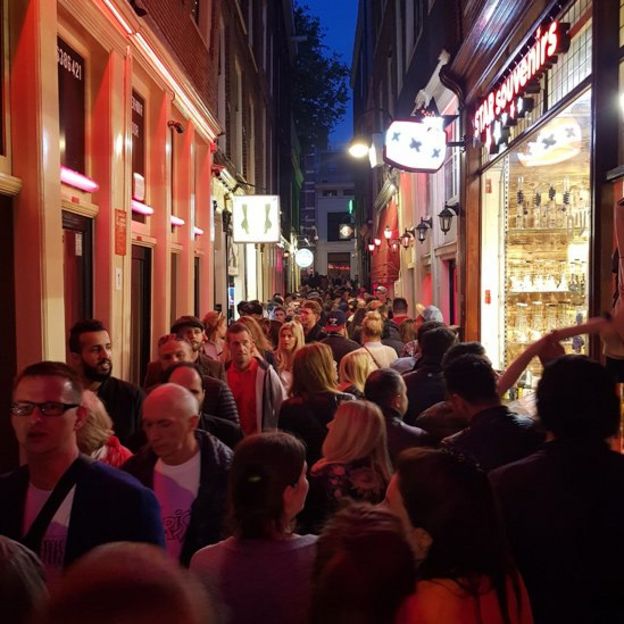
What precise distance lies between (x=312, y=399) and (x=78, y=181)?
12.4ft

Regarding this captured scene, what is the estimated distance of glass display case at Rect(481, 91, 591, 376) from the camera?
877 cm

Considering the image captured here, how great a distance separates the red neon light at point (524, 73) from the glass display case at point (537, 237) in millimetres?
511

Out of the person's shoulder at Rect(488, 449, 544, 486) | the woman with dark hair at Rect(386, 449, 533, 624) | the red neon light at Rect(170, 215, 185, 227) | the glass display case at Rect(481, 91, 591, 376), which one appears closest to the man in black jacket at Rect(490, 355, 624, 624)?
the person's shoulder at Rect(488, 449, 544, 486)

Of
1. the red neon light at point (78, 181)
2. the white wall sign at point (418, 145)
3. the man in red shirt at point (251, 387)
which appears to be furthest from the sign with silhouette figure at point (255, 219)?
the man in red shirt at point (251, 387)

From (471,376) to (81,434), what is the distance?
1.99m

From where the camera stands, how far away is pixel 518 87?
27.0 ft

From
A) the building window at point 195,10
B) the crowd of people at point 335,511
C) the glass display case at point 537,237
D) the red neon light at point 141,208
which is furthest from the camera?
the building window at point 195,10

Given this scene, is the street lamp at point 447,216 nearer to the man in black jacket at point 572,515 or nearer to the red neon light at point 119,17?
the red neon light at point 119,17

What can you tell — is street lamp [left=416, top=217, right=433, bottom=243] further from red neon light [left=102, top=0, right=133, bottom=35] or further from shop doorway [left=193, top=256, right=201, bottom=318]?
red neon light [left=102, top=0, right=133, bottom=35]

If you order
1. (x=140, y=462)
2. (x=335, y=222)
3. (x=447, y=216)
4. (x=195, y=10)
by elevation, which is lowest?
(x=140, y=462)

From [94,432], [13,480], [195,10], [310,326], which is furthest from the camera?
[195,10]

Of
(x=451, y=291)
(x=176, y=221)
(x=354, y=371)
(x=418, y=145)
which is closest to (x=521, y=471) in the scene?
(x=354, y=371)

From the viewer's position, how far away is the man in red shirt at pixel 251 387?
6355 mm

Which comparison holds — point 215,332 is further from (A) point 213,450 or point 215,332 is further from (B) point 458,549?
(B) point 458,549
